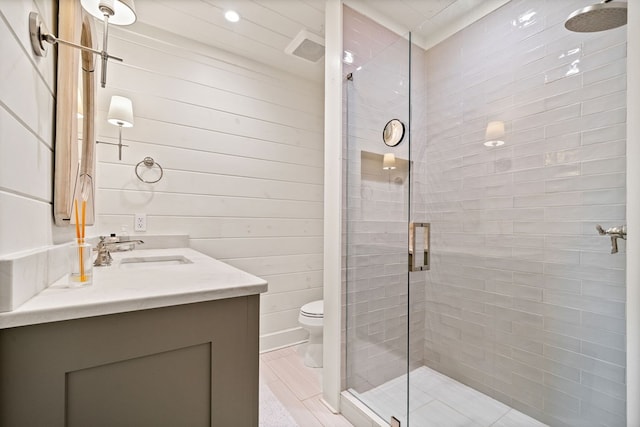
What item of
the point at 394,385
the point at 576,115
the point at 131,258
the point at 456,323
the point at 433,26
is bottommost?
the point at 394,385

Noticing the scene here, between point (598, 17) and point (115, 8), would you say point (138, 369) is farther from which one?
point (598, 17)

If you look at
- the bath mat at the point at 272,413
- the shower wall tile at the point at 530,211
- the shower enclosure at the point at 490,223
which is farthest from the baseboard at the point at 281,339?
the shower wall tile at the point at 530,211

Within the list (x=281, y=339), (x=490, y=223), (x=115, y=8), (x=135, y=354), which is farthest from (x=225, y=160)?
(x=490, y=223)

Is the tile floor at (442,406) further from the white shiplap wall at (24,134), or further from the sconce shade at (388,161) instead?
the white shiplap wall at (24,134)

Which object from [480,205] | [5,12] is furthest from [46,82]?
[480,205]

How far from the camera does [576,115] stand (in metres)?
1.50

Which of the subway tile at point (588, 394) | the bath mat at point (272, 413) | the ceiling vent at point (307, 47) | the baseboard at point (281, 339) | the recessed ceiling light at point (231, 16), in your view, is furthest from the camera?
the baseboard at point (281, 339)

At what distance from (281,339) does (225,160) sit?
156 centimetres

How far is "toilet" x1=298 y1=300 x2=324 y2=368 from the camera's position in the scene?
2.09m

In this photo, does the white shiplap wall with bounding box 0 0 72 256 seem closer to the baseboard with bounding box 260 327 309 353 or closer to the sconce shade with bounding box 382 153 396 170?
the sconce shade with bounding box 382 153 396 170

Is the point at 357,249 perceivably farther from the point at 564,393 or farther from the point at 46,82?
the point at 46,82

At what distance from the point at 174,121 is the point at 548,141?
2383mm

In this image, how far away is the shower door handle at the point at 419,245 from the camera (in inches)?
65.6

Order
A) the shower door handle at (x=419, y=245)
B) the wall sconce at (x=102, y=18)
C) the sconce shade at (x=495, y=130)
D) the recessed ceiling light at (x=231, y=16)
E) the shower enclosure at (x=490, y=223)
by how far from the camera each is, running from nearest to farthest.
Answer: the wall sconce at (x=102, y=18) < the shower enclosure at (x=490, y=223) < the shower door handle at (x=419, y=245) < the sconce shade at (x=495, y=130) < the recessed ceiling light at (x=231, y=16)
